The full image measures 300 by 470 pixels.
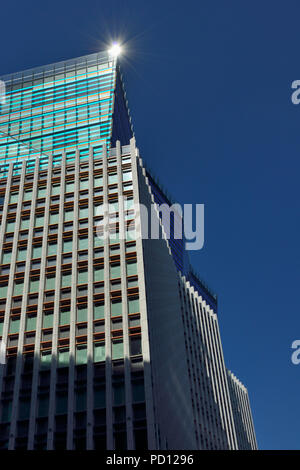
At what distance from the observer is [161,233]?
95438 millimetres

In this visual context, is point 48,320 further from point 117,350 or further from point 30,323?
point 117,350

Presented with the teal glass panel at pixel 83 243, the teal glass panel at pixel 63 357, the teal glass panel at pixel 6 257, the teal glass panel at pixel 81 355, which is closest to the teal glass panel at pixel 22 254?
the teal glass panel at pixel 6 257

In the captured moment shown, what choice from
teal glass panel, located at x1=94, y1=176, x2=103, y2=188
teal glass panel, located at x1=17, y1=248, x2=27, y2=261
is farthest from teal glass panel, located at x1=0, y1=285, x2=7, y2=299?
teal glass panel, located at x1=94, y1=176, x2=103, y2=188

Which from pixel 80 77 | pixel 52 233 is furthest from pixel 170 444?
pixel 80 77

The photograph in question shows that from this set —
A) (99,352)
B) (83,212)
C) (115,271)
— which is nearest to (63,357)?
(99,352)

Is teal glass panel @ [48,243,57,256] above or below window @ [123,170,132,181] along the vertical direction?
below

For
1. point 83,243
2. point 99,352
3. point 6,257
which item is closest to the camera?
point 99,352

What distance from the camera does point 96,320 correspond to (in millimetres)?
71438

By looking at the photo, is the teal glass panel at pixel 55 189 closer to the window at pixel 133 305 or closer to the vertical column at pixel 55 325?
the vertical column at pixel 55 325

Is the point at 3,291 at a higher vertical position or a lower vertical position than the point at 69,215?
lower

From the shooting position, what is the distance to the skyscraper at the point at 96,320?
2516 inches

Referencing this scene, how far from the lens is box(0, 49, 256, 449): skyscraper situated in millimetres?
63906

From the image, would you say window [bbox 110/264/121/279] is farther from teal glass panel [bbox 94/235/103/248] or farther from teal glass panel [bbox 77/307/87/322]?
teal glass panel [bbox 77/307/87/322]

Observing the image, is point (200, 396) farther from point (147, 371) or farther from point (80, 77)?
point (80, 77)
